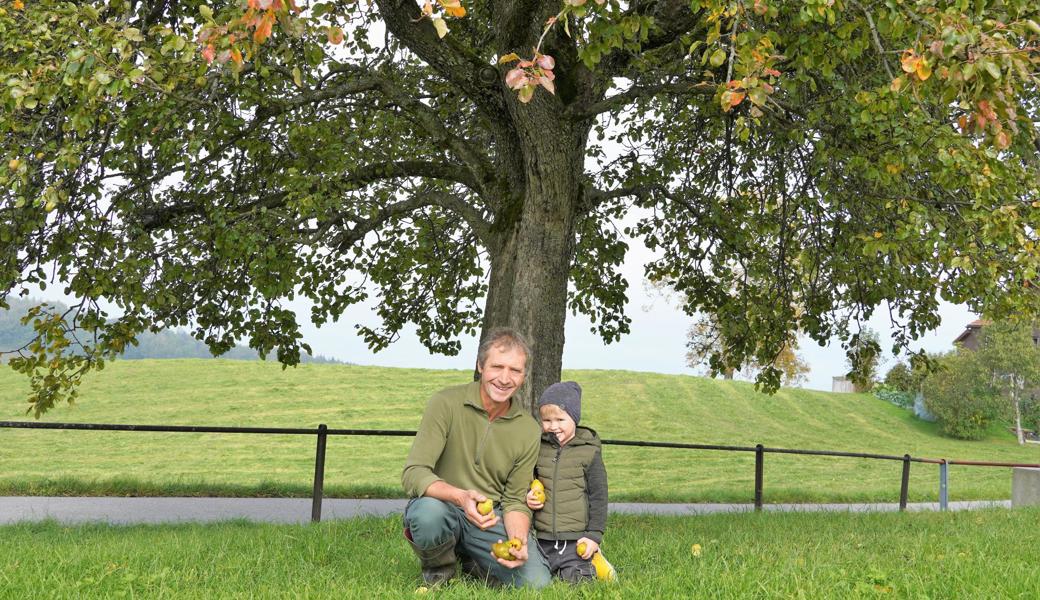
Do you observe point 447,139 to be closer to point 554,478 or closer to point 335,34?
point 335,34

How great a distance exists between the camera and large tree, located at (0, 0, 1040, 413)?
21.9 ft

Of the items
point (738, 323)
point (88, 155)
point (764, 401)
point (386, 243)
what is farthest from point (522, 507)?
point (764, 401)

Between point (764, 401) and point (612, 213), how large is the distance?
113ft

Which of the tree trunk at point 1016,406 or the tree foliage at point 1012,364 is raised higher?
the tree foliage at point 1012,364

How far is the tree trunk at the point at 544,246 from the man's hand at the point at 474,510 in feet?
13.6

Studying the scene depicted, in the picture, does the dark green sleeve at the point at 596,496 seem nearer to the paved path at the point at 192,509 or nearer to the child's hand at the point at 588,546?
the child's hand at the point at 588,546

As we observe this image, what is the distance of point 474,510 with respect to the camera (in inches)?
184

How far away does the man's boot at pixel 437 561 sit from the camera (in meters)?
4.98

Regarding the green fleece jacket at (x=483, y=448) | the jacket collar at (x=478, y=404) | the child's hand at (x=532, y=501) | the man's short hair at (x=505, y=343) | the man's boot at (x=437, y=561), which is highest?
the man's short hair at (x=505, y=343)

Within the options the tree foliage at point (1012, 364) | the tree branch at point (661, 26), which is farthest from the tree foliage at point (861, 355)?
the tree foliage at point (1012, 364)

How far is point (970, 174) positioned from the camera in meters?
7.27

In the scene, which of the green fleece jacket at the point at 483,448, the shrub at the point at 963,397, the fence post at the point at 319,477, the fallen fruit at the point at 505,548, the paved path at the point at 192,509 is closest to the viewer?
the fallen fruit at the point at 505,548

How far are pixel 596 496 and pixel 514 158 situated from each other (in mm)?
5903

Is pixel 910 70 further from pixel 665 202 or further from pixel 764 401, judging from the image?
pixel 764 401
